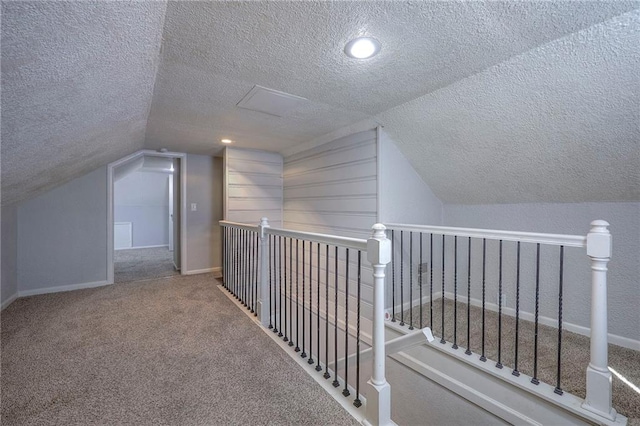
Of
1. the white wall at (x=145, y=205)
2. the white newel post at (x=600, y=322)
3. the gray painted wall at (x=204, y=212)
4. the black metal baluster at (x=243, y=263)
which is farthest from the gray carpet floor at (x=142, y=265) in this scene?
the white newel post at (x=600, y=322)

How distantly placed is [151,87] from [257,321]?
6.54 ft

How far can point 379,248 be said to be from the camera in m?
1.25

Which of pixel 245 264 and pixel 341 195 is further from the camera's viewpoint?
pixel 341 195

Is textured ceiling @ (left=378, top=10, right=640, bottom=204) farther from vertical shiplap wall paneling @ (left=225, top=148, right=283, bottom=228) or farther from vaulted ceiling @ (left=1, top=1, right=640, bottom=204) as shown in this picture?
vertical shiplap wall paneling @ (left=225, top=148, right=283, bottom=228)

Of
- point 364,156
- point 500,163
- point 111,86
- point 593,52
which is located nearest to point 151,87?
point 111,86

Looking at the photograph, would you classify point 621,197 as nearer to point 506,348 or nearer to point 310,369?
point 506,348

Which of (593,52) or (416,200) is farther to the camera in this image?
(416,200)

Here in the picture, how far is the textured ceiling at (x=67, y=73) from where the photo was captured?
0.84 metres

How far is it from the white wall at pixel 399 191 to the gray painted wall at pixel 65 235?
3602 millimetres

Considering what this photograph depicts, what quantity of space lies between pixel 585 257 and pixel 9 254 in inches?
218

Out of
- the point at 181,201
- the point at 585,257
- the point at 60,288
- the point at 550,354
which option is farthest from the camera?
the point at 181,201

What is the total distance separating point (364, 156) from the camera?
286 centimetres

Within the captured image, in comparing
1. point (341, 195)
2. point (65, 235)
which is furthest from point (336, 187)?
point (65, 235)

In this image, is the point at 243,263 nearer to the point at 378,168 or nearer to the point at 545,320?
the point at 378,168
